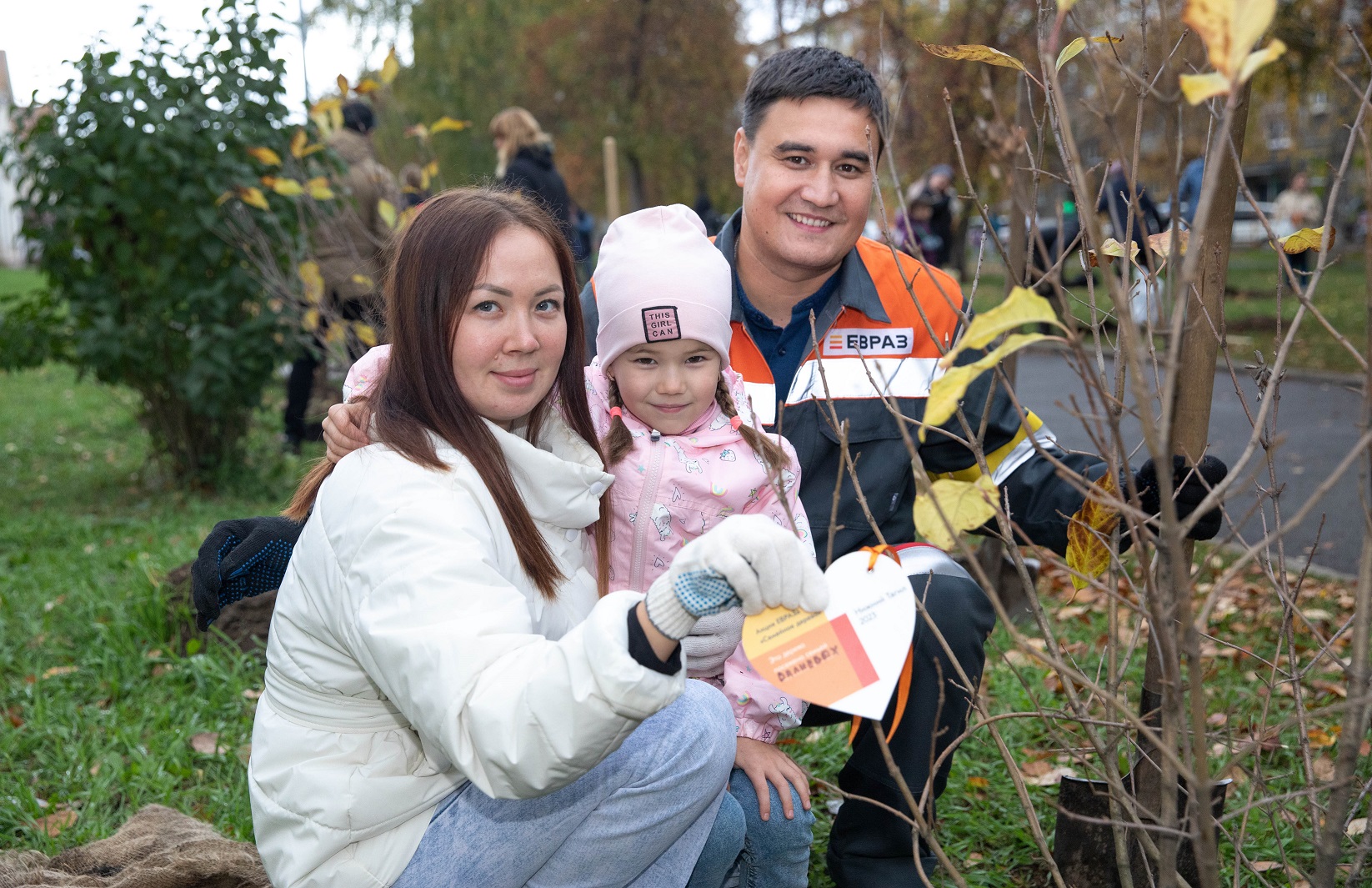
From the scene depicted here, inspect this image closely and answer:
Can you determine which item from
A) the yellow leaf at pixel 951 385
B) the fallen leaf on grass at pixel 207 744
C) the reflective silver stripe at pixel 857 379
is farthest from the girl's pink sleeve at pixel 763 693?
the fallen leaf on grass at pixel 207 744

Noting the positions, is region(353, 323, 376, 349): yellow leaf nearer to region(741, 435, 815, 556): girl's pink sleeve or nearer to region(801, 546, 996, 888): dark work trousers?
region(741, 435, 815, 556): girl's pink sleeve

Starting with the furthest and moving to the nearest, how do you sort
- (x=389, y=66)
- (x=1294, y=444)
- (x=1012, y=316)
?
(x=1294, y=444) < (x=389, y=66) < (x=1012, y=316)

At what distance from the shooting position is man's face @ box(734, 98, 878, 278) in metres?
2.57

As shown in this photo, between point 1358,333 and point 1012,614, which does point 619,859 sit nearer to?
point 1012,614

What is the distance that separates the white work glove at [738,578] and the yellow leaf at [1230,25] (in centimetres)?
64

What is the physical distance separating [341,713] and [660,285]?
92cm

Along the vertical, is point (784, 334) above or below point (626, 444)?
above

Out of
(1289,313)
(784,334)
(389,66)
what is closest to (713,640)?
(784,334)

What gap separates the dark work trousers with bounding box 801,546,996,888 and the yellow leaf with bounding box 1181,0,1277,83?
1272 millimetres

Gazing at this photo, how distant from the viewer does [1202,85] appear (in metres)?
0.96

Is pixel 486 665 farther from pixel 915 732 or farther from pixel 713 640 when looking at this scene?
pixel 915 732

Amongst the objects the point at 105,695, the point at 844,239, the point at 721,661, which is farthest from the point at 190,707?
the point at 844,239

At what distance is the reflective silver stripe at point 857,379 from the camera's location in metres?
2.54

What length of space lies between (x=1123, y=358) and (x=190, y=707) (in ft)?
8.77
